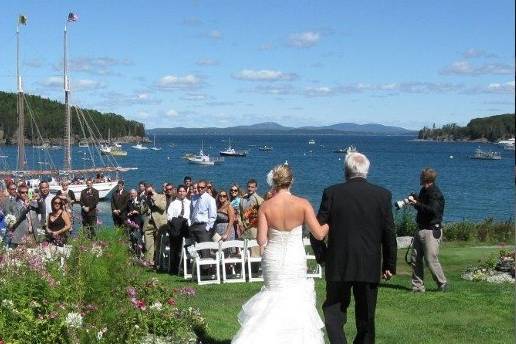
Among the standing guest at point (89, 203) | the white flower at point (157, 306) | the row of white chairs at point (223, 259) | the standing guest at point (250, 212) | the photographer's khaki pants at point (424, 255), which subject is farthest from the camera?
the standing guest at point (89, 203)

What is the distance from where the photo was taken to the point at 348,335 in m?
10.0

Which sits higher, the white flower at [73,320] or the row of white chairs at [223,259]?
the white flower at [73,320]

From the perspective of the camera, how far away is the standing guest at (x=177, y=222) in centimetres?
1623

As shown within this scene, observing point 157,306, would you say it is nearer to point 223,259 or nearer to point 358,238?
point 358,238

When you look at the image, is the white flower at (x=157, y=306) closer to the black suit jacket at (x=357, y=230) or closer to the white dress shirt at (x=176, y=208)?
the black suit jacket at (x=357, y=230)

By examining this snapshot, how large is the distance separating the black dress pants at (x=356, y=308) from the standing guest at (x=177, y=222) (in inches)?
326

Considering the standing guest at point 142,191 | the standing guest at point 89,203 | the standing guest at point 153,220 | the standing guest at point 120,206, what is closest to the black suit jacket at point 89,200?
the standing guest at point 89,203

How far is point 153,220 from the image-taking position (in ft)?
57.4

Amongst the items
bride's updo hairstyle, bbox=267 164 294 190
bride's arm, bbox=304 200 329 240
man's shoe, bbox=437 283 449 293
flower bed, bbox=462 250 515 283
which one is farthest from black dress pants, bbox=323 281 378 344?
flower bed, bbox=462 250 515 283

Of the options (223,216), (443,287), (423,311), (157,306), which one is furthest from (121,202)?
(157,306)

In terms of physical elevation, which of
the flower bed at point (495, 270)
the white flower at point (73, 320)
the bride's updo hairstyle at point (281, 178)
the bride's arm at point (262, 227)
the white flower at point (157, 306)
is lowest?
the flower bed at point (495, 270)

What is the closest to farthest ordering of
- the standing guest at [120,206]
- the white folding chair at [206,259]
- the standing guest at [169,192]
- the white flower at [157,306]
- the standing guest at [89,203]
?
the white flower at [157,306]
the white folding chair at [206,259]
the standing guest at [169,192]
the standing guest at [120,206]
the standing guest at [89,203]

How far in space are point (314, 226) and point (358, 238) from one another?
43 centimetres

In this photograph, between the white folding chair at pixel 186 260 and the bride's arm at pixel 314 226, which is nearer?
the bride's arm at pixel 314 226
